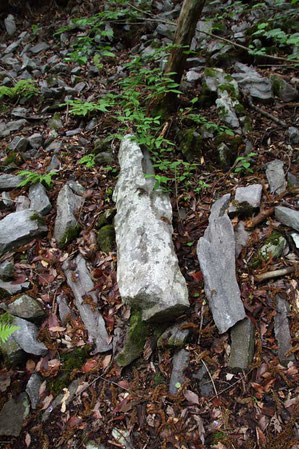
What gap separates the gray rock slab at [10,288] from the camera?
12.2 ft

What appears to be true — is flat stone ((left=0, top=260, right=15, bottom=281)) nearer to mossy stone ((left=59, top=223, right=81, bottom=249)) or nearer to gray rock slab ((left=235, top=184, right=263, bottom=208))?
mossy stone ((left=59, top=223, right=81, bottom=249))

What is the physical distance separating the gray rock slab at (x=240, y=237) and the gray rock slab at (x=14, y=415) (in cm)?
274

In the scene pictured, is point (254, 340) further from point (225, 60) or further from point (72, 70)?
point (72, 70)

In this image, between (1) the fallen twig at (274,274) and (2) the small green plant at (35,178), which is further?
(2) the small green plant at (35,178)

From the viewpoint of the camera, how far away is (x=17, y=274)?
13.0 ft

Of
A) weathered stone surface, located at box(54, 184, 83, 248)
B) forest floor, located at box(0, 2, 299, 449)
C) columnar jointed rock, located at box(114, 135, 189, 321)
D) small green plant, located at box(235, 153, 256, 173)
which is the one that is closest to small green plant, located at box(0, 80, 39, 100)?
forest floor, located at box(0, 2, 299, 449)

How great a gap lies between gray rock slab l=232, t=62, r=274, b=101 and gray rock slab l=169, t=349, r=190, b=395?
15.0ft

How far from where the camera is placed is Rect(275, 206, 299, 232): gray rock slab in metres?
3.23

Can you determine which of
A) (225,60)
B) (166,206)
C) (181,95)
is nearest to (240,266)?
(166,206)

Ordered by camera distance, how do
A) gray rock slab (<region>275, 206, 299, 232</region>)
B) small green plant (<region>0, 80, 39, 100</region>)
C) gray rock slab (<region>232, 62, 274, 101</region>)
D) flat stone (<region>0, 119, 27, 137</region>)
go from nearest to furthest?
1. gray rock slab (<region>275, 206, 299, 232</region>)
2. gray rock slab (<region>232, 62, 274, 101</region>)
3. flat stone (<region>0, 119, 27, 137</region>)
4. small green plant (<region>0, 80, 39, 100</region>)

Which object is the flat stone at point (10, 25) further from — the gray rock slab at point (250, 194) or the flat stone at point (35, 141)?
the gray rock slab at point (250, 194)

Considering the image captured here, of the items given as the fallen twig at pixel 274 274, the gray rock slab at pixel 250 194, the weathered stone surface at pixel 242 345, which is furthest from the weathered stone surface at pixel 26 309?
the gray rock slab at pixel 250 194

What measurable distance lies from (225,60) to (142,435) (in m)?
6.77

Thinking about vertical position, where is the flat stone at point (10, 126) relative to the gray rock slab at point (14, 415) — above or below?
above
